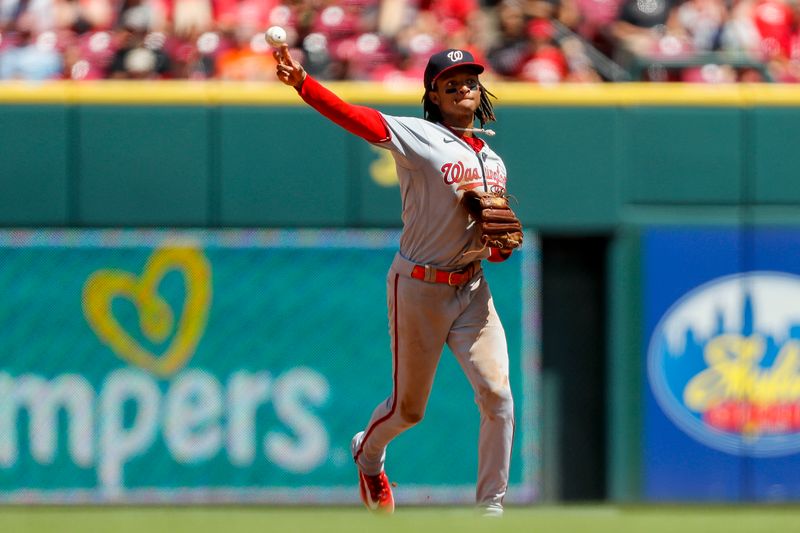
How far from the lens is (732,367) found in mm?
9453

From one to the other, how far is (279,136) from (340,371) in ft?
5.05

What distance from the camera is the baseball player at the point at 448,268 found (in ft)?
18.6

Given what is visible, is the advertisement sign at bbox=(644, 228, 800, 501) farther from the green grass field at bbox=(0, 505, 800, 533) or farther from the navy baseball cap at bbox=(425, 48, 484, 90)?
the green grass field at bbox=(0, 505, 800, 533)

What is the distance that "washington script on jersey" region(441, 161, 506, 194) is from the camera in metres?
5.68

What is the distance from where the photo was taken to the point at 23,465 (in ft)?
30.0

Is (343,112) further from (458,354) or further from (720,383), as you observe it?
(720,383)

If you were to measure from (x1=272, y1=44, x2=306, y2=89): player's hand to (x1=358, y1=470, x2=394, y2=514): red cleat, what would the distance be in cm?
179

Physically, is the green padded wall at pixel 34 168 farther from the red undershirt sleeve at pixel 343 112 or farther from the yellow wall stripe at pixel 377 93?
the red undershirt sleeve at pixel 343 112

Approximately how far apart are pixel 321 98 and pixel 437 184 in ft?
2.08

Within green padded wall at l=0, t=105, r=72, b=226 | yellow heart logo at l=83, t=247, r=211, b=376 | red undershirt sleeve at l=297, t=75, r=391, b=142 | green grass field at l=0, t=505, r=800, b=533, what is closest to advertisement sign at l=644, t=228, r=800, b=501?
yellow heart logo at l=83, t=247, r=211, b=376

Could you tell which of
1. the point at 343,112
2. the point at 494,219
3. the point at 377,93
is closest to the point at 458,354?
the point at 494,219

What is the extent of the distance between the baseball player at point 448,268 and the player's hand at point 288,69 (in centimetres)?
39

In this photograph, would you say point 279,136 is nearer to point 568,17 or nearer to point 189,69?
point 189,69

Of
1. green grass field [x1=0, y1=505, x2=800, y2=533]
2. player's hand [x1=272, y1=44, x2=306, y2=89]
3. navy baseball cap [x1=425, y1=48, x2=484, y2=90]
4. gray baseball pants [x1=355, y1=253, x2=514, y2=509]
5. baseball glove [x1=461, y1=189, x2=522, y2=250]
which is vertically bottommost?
green grass field [x1=0, y1=505, x2=800, y2=533]
